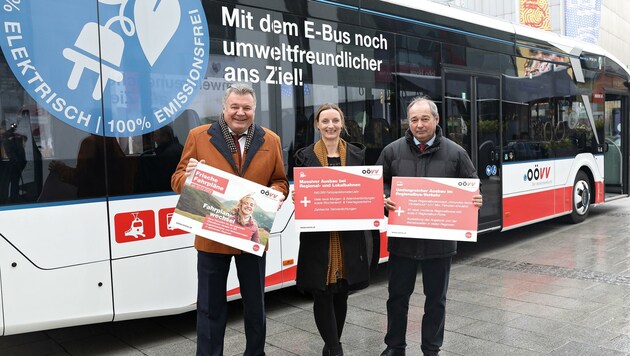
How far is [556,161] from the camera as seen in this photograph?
8945 millimetres

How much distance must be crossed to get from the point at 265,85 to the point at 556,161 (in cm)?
594

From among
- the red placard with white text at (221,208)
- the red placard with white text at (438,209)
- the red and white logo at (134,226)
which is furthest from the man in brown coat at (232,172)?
the red and white logo at (134,226)

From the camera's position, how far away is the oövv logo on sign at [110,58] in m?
3.76

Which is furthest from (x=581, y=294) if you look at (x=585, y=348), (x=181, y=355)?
(x=181, y=355)

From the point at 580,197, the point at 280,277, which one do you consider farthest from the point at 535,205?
the point at 280,277

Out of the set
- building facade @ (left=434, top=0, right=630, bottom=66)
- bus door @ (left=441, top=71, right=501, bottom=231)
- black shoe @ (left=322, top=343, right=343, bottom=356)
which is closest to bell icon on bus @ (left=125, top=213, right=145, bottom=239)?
black shoe @ (left=322, top=343, right=343, bottom=356)

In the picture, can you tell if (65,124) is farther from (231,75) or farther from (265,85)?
(265,85)

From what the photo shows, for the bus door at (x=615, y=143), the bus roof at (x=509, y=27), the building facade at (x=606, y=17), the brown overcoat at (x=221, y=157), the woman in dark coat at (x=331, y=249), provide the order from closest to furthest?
the brown overcoat at (x=221, y=157), the woman in dark coat at (x=331, y=249), the bus roof at (x=509, y=27), the bus door at (x=615, y=143), the building facade at (x=606, y=17)

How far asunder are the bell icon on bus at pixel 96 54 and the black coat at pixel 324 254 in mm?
1557

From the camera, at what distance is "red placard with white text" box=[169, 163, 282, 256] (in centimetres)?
323

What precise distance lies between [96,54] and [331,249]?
7.20 ft

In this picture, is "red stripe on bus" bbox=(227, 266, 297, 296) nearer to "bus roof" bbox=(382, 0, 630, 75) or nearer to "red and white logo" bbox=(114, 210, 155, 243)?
"red and white logo" bbox=(114, 210, 155, 243)

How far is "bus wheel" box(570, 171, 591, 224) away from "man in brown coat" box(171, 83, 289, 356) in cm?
773

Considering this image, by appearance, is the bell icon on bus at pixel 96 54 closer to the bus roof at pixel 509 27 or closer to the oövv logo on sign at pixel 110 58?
the oövv logo on sign at pixel 110 58
